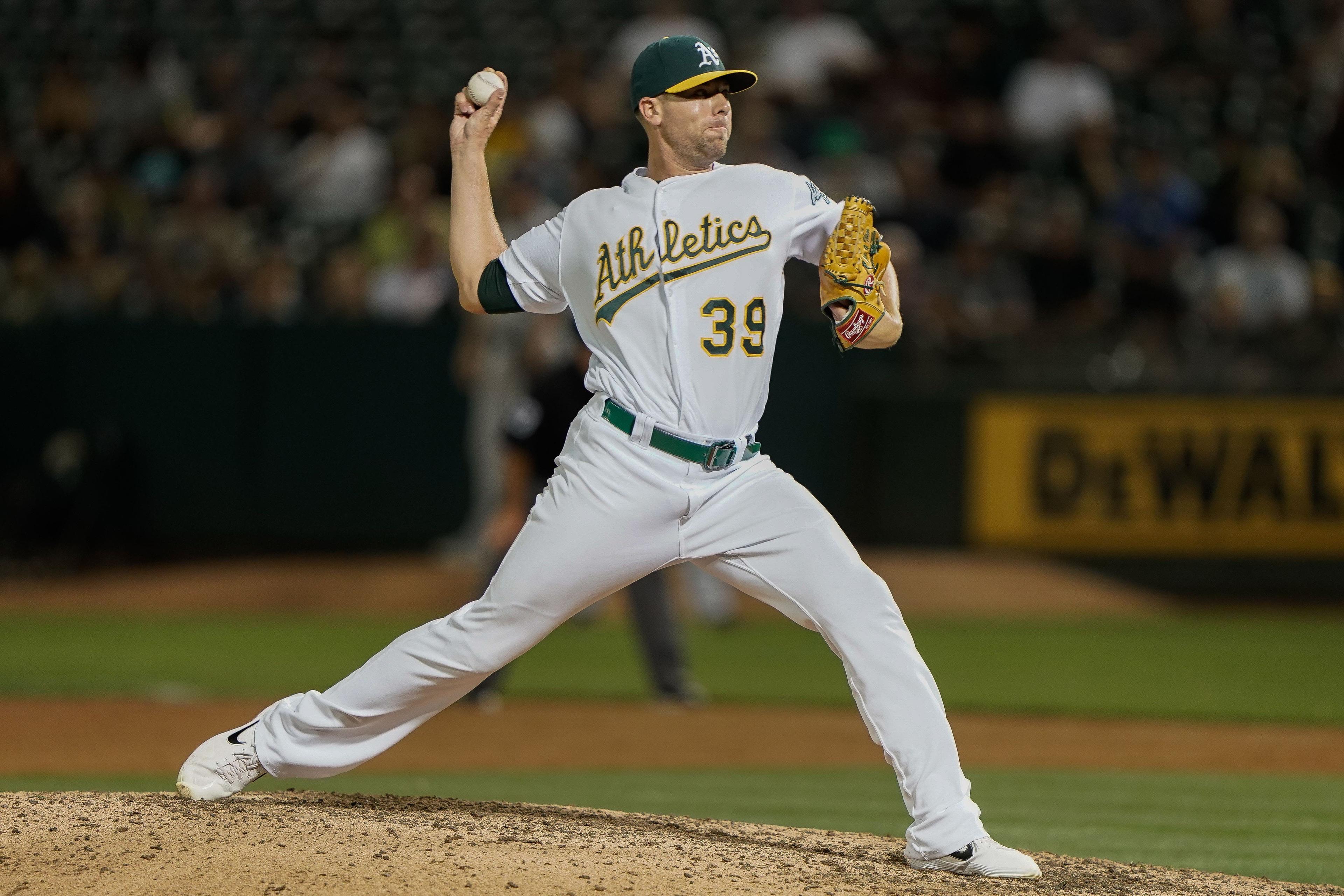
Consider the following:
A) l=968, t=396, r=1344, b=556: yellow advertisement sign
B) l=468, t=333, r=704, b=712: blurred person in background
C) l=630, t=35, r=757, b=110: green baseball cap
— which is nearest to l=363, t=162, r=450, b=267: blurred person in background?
l=968, t=396, r=1344, b=556: yellow advertisement sign

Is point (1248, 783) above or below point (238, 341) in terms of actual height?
below

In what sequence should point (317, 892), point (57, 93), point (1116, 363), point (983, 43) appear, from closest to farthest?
point (317, 892) < point (1116, 363) < point (983, 43) < point (57, 93)

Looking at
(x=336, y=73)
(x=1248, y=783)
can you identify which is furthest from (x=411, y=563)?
(x=1248, y=783)

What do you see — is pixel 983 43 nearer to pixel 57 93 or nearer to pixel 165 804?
pixel 57 93

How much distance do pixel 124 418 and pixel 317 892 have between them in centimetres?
1149

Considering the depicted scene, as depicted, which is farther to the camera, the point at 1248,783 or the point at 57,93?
the point at 57,93

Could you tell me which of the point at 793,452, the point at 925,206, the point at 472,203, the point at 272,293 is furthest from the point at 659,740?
the point at 272,293

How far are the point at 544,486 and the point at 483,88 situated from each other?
13.8 feet

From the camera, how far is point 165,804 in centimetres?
475

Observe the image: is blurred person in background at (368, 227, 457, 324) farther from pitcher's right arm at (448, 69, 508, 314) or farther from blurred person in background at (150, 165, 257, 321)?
pitcher's right arm at (448, 69, 508, 314)

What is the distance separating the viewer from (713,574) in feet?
14.6

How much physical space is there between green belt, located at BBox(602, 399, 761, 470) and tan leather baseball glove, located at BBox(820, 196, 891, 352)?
393 mm

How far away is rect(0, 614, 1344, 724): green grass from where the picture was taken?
32.4 ft

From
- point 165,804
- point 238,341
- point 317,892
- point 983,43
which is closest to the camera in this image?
point 317,892
